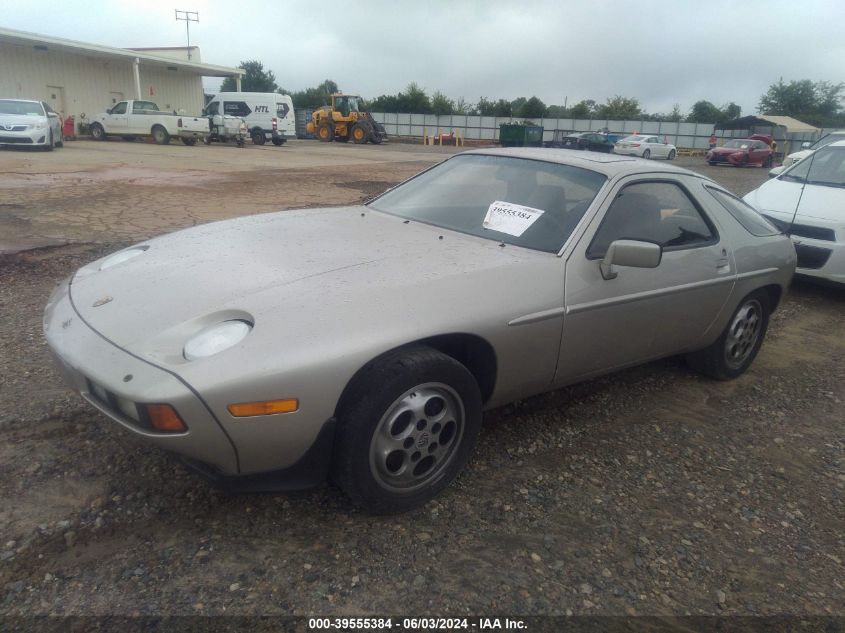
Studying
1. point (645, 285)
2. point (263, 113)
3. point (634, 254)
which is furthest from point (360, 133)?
point (634, 254)

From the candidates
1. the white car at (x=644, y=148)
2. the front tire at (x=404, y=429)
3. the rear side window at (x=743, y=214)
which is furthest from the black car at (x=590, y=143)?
the front tire at (x=404, y=429)

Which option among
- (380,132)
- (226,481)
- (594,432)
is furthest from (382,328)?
(380,132)

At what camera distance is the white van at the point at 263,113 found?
27.8 meters

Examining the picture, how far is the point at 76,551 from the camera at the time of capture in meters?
2.10

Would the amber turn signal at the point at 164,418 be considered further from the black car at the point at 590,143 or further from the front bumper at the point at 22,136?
the black car at the point at 590,143

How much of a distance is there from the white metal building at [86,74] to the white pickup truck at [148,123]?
4445mm

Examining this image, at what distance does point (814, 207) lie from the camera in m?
5.92

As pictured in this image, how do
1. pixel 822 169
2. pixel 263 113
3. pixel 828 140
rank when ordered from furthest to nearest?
pixel 263 113
pixel 828 140
pixel 822 169

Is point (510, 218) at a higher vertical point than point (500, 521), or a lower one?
higher

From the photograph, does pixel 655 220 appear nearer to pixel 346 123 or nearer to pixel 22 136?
pixel 22 136

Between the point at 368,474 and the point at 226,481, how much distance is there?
0.49 metres

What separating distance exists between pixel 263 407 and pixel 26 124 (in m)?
19.1

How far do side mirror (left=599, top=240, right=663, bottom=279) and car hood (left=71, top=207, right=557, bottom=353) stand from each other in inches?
11.5

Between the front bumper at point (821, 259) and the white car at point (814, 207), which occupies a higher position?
the white car at point (814, 207)
